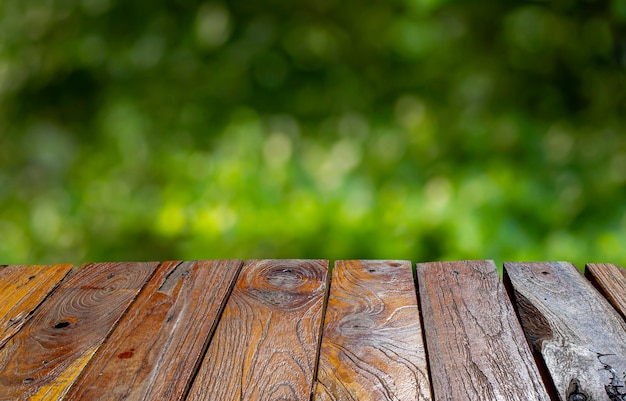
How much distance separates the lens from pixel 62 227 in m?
2.75

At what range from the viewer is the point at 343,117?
99.7 inches

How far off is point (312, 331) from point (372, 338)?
0.29 feet

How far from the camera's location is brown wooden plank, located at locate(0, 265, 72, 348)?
1293 millimetres

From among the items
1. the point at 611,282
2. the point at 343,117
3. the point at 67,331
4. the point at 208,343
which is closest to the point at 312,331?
the point at 208,343

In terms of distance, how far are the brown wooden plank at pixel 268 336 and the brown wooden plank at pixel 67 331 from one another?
0.18 m

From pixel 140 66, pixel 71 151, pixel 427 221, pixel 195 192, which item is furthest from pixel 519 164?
pixel 71 151

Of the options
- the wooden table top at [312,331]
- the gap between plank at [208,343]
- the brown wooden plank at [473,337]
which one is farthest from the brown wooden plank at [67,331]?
the brown wooden plank at [473,337]

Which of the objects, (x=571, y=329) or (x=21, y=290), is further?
(x=21, y=290)

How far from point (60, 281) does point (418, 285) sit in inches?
24.7

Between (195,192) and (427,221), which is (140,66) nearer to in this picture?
(195,192)

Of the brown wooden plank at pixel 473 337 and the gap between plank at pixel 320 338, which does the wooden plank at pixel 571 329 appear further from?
the gap between plank at pixel 320 338

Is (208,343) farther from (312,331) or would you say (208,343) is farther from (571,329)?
(571,329)

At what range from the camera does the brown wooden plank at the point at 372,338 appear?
1.04 m

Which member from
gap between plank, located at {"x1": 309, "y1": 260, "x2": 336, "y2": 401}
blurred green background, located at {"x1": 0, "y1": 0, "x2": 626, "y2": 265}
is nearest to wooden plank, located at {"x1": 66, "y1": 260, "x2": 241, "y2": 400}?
gap between plank, located at {"x1": 309, "y1": 260, "x2": 336, "y2": 401}
